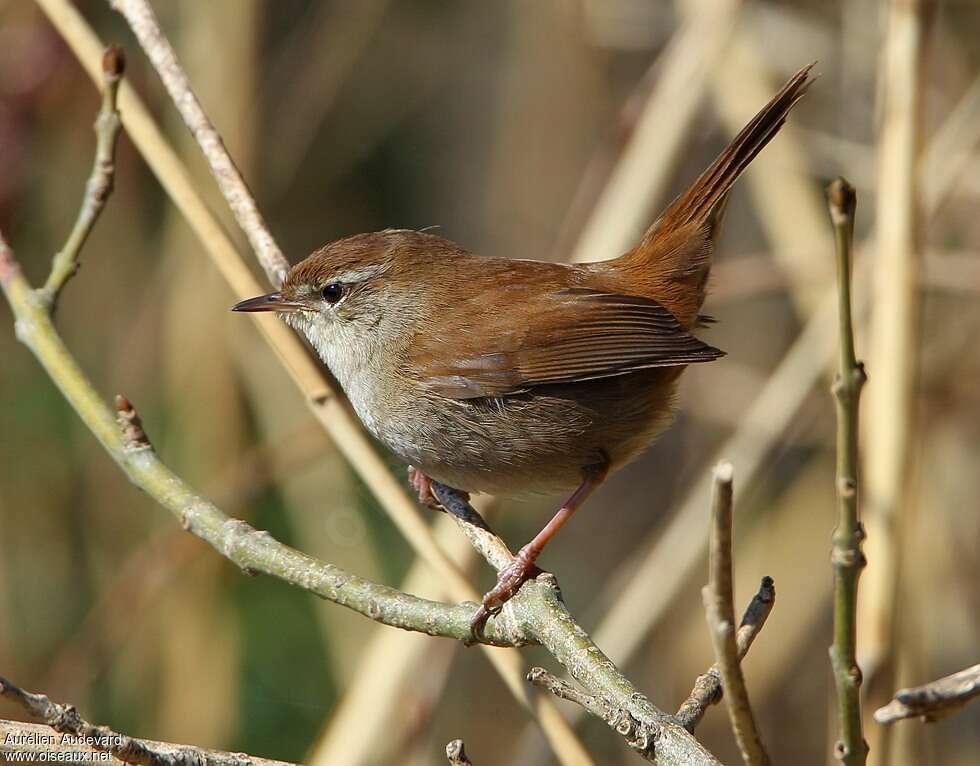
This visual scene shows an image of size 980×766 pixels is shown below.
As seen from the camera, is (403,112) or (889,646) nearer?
(889,646)

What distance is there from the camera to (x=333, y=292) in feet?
9.32

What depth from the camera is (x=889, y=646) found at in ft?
7.10

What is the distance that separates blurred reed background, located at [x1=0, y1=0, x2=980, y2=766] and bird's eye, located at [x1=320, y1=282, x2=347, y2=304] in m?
0.68

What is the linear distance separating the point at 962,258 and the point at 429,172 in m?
3.28

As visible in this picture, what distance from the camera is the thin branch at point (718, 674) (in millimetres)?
1547

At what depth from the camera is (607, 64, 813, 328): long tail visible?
282 centimetres

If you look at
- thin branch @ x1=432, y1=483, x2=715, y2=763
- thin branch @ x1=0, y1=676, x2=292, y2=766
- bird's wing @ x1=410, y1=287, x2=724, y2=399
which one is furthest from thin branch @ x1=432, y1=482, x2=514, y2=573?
thin branch @ x1=0, y1=676, x2=292, y2=766

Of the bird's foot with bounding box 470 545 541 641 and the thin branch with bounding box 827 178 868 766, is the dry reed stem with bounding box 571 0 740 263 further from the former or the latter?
the thin branch with bounding box 827 178 868 766

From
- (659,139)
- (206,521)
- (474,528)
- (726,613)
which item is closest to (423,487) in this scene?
(474,528)

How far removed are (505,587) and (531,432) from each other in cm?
66

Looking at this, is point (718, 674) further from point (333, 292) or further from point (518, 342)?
point (333, 292)

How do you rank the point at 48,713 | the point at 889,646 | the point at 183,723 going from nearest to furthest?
the point at 48,713
the point at 889,646
the point at 183,723

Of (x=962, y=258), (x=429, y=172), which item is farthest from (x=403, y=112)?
(x=962, y=258)

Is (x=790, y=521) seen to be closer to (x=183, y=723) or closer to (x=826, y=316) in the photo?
(x=826, y=316)
